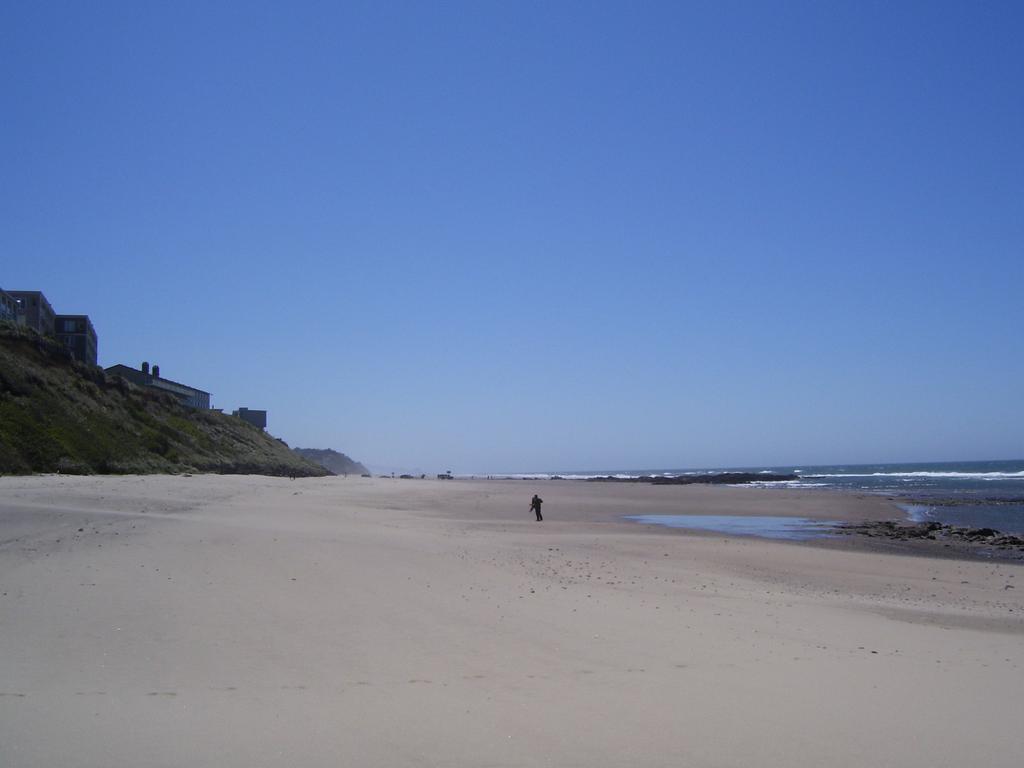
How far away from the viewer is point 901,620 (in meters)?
12.8

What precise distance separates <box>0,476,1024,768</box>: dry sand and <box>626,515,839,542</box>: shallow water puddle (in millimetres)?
13953

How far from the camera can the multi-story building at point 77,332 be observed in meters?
82.0

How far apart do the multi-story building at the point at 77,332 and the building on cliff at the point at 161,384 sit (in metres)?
5.96

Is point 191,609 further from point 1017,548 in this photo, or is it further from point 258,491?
point 1017,548

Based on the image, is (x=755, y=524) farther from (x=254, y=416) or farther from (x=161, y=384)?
(x=254, y=416)

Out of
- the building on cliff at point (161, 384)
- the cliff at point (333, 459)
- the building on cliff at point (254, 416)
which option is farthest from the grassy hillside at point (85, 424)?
the cliff at point (333, 459)

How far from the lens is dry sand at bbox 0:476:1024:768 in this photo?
239 inches

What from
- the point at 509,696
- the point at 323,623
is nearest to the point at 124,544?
the point at 323,623

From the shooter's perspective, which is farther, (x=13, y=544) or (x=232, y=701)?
(x=13, y=544)

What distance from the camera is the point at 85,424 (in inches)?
1528

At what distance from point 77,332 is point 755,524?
7699 centimetres

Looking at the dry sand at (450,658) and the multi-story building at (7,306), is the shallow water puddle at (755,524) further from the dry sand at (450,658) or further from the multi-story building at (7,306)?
the multi-story building at (7,306)

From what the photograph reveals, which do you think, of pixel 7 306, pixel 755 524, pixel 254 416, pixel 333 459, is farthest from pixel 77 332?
pixel 333 459

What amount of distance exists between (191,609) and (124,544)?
16.9 feet
